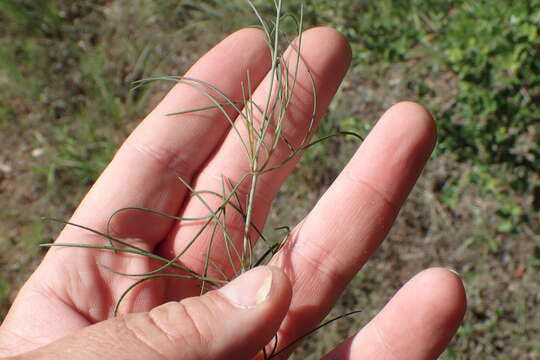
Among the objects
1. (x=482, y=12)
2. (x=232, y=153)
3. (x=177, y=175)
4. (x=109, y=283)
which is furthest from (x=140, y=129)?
(x=482, y=12)

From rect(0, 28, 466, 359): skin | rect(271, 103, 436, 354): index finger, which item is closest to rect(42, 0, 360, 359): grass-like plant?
rect(0, 28, 466, 359): skin

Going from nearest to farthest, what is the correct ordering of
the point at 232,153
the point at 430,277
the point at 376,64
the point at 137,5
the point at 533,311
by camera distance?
the point at 430,277
the point at 232,153
the point at 533,311
the point at 376,64
the point at 137,5

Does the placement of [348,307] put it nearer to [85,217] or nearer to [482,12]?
[85,217]

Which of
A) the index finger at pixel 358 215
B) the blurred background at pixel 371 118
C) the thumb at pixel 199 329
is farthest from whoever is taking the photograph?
the blurred background at pixel 371 118

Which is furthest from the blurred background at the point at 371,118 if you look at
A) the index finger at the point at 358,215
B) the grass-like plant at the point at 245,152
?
the grass-like plant at the point at 245,152

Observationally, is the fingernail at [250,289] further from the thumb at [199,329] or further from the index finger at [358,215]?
the index finger at [358,215]

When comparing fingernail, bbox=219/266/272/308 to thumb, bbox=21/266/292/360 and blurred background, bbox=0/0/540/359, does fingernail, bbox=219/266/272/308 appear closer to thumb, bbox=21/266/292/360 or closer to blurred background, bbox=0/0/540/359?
thumb, bbox=21/266/292/360

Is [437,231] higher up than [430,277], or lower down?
lower down
